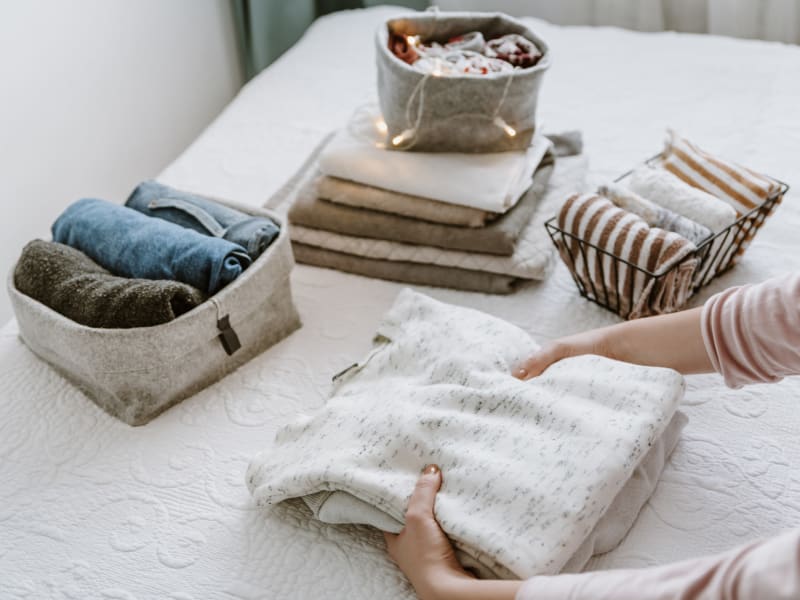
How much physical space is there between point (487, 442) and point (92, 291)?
0.55 m

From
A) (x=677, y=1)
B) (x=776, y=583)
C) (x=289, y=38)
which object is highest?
(x=776, y=583)

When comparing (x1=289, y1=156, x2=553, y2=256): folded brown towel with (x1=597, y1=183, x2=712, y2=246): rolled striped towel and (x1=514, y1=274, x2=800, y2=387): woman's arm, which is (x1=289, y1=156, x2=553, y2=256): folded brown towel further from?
(x1=514, y1=274, x2=800, y2=387): woman's arm

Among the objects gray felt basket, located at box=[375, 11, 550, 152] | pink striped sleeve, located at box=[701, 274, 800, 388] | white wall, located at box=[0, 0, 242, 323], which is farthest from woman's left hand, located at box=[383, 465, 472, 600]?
white wall, located at box=[0, 0, 242, 323]

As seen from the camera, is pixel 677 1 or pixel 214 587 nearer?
pixel 214 587

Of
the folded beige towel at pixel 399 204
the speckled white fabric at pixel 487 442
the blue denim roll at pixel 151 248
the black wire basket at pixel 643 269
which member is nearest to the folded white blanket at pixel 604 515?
the speckled white fabric at pixel 487 442

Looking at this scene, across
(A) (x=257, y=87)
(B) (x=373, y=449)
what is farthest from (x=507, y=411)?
(A) (x=257, y=87)

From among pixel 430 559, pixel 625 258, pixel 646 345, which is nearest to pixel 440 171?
pixel 625 258

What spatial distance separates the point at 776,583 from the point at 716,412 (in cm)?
46

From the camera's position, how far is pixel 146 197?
4.29ft

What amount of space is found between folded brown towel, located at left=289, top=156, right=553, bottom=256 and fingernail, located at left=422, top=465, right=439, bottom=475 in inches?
17.8

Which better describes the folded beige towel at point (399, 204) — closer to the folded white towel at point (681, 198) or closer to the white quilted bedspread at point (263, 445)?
the white quilted bedspread at point (263, 445)

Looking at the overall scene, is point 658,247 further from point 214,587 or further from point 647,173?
point 214,587

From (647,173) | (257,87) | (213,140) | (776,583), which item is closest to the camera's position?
(776,583)

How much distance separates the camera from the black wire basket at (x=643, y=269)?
3.69ft
